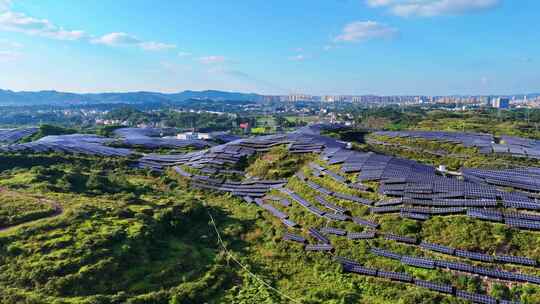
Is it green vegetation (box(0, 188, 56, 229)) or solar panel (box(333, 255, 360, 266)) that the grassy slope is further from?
green vegetation (box(0, 188, 56, 229))

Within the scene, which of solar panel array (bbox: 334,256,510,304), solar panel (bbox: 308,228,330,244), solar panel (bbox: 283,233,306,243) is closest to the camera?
solar panel array (bbox: 334,256,510,304)

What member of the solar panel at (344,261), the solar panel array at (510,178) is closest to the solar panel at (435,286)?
the solar panel at (344,261)

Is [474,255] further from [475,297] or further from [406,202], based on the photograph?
[406,202]

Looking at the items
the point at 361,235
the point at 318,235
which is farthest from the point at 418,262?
the point at 318,235

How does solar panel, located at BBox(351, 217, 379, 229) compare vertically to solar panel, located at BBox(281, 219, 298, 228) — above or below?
above

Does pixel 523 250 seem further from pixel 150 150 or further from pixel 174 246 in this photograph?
pixel 150 150

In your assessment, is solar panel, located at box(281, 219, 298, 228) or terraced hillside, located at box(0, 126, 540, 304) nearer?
terraced hillside, located at box(0, 126, 540, 304)

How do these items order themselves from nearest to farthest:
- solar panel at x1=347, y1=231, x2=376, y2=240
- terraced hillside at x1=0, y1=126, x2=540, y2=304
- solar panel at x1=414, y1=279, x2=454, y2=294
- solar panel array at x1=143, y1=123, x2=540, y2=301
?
solar panel at x1=414, y1=279, x2=454, y2=294 → terraced hillside at x1=0, y1=126, x2=540, y2=304 → solar panel array at x1=143, y1=123, x2=540, y2=301 → solar panel at x1=347, y1=231, x2=376, y2=240

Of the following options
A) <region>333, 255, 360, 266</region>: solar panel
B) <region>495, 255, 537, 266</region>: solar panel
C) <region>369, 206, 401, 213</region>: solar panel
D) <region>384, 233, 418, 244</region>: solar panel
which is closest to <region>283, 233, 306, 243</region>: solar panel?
<region>333, 255, 360, 266</region>: solar panel

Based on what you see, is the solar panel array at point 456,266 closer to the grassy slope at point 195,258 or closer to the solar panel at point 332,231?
the grassy slope at point 195,258

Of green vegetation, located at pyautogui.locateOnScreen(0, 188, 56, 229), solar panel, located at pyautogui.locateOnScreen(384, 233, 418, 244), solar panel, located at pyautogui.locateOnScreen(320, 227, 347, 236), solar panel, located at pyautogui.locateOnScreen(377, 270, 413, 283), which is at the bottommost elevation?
solar panel, located at pyautogui.locateOnScreen(377, 270, 413, 283)
